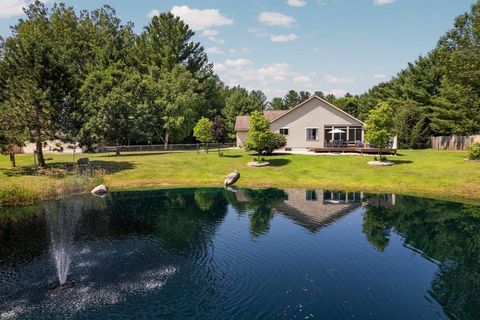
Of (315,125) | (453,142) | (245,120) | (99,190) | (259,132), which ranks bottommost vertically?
(99,190)

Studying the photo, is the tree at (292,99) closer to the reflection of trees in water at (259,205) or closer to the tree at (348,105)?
the tree at (348,105)

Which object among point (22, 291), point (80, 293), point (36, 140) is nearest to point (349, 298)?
point (80, 293)

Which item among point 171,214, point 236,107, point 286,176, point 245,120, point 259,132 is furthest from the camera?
point 236,107

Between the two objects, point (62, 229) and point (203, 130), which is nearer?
point (62, 229)

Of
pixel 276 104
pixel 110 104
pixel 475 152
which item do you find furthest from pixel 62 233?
pixel 276 104

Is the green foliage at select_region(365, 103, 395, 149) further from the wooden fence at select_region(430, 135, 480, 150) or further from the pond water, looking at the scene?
the wooden fence at select_region(430, 135, 480, 150)

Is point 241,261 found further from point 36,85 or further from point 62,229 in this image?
point 36,85

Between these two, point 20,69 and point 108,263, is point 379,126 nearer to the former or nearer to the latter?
point 108,263
